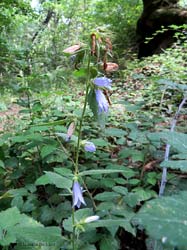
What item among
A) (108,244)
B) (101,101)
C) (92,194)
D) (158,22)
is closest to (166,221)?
(101,101)

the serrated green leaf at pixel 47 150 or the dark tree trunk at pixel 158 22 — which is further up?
the dark tree trunk at pixel 158 22

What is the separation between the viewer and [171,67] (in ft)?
10.9

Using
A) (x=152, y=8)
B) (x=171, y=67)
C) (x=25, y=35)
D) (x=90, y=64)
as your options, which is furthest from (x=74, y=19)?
(x=90, y=64)

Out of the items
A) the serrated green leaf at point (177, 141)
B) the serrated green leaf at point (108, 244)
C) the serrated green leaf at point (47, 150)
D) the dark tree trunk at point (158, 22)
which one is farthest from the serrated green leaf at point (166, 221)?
the dark tree trunk at point (158, 22)

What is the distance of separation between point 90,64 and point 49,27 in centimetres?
1122

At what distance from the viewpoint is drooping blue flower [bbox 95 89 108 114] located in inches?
34.2

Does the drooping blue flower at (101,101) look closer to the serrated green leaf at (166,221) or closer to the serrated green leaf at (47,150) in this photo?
the serrated green leaf at (166,221)

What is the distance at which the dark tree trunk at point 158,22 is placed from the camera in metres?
7.04

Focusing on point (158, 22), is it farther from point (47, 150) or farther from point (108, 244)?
point (108, 244)

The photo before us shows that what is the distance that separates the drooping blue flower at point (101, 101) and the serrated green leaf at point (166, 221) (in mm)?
459

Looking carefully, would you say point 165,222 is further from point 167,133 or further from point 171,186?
point 171,186

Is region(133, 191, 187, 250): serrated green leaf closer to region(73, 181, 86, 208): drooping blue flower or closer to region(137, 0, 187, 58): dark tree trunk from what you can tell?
region(73, 181, 86, 208): drooping blue flower

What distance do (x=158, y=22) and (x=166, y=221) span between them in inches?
304

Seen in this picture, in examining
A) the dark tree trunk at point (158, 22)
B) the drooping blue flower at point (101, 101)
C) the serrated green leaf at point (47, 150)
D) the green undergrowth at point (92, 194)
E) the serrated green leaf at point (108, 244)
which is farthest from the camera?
the dark tree trunk at point (158, 22)
